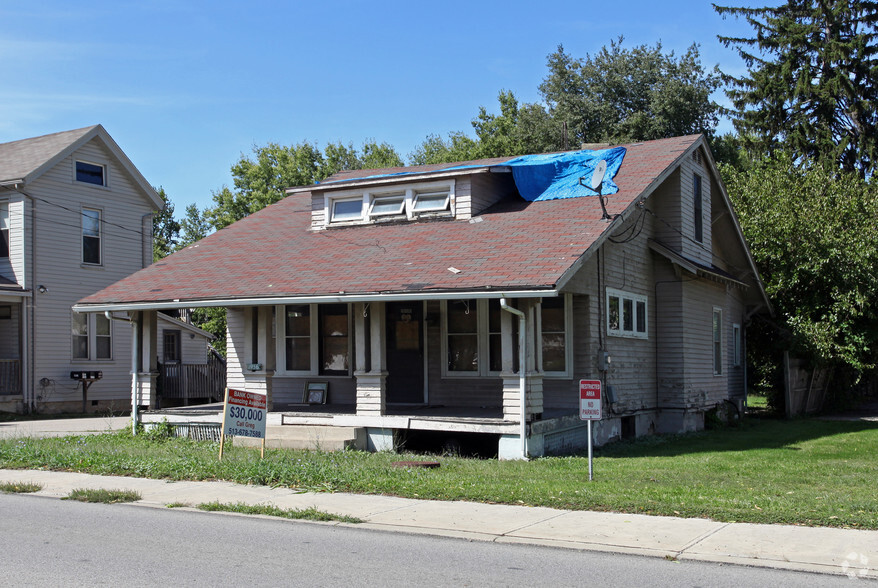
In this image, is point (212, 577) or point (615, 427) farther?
point (615, 427)

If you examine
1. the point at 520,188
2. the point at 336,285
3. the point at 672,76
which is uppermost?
the point at 672,76

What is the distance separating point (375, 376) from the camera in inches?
588

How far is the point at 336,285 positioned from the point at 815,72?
29718mm

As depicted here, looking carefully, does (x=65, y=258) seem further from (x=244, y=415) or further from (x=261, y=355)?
(x=244, y=415)

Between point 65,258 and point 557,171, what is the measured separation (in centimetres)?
1601

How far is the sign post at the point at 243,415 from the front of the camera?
12656 millimetres

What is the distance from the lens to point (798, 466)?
43.8 feet

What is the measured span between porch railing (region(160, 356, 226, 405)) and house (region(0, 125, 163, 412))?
52.8 inches

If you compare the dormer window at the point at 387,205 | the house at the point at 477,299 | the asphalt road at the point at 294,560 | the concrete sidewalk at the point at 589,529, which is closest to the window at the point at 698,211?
the house at the point at 477,299

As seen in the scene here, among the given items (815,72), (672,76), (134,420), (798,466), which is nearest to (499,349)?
(798,466)

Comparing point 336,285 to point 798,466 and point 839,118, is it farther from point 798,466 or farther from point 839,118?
point 839,118

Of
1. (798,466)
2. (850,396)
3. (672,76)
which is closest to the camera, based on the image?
(798,466)


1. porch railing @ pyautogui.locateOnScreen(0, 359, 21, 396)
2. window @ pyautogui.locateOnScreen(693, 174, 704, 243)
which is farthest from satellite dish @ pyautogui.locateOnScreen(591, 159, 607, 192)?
porch railing @ pyautogui.locateOnScreen(0, 359, 21, 396)

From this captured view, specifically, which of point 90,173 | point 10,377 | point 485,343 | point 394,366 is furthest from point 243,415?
point 90,173
